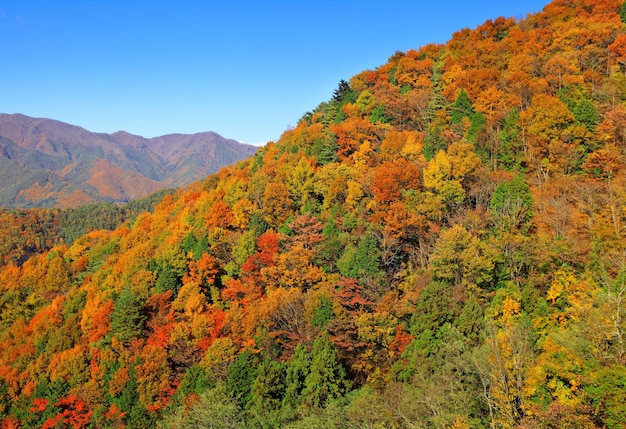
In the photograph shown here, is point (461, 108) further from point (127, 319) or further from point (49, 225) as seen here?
point (49, 225)

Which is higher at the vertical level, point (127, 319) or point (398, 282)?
point (398, 282)

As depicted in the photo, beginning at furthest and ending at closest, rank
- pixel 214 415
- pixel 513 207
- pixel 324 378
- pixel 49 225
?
pixel 49 225
pixel 513 207
pixel 324 378
pixel 214 415

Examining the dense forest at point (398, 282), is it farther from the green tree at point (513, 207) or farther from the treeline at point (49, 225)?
the treeline at point (49, 225)

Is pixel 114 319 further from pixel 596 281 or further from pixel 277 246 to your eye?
pixel 596 281

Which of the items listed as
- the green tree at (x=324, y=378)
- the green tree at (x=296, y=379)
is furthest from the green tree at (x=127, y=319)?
the green tree at (x=324, y=378)

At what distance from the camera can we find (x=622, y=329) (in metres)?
16.4

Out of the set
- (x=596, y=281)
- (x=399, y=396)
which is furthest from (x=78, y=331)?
(x=596, y=281)

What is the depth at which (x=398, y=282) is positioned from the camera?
3666cm

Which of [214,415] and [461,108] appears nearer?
[214,415]

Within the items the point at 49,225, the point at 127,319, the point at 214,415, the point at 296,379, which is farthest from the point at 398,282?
the point at 49,225

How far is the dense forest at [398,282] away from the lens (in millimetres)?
20516

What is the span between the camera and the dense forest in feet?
67.3

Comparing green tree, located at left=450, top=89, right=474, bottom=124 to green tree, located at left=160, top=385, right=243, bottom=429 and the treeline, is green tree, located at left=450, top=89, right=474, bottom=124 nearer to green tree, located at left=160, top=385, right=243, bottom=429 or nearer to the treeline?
green tree, located at left=160, top=385, right=243, bottom=429

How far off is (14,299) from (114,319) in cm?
3042
